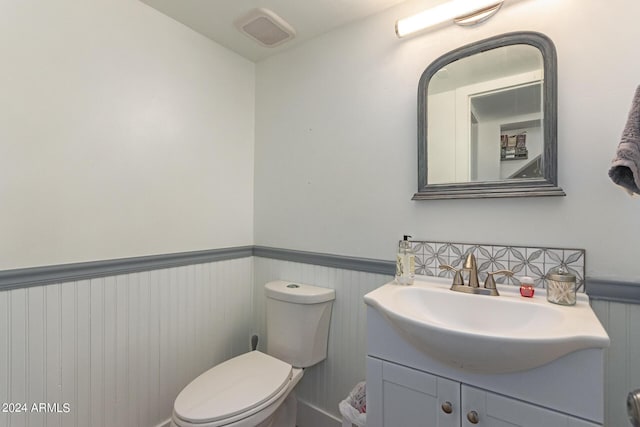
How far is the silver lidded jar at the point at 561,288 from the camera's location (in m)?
0.91

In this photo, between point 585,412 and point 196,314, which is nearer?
point 585,412

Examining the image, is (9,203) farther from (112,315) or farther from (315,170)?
(315,170)

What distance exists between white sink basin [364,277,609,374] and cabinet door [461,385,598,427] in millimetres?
81

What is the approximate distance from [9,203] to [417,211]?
1549 mm

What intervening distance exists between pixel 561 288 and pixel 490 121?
0.63m

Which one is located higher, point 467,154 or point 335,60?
point 335,60

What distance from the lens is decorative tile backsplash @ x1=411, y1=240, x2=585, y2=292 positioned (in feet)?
3.26

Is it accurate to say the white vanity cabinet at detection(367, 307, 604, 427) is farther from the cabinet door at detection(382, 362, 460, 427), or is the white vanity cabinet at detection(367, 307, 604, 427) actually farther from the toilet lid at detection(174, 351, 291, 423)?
the toilet lid at detection(174, 351, 291, 423)

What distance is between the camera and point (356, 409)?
1187 mm

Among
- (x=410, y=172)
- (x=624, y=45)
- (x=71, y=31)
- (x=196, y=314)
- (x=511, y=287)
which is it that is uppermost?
(x=71, y=31)

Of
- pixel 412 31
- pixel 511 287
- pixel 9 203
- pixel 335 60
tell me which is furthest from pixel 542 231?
pixel 9 203

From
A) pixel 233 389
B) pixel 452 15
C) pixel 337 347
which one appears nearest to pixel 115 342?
pixel 233 389

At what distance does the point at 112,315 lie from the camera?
128cm

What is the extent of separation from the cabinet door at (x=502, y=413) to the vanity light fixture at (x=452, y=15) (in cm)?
130
